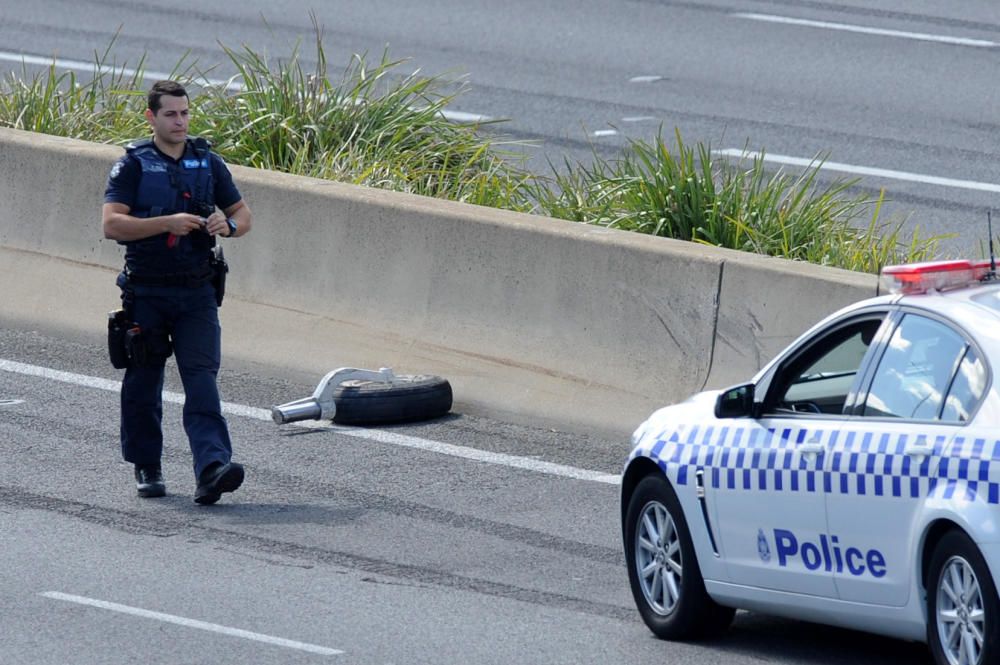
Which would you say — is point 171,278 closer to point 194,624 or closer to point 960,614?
point 194,624

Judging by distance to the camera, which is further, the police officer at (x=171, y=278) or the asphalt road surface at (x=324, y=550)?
the police officer at (x=171, y=278)

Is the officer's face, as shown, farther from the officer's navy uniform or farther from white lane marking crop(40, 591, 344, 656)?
white lane marking crop(40, 591, 344, 656)

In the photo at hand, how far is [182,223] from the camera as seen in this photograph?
380 inches

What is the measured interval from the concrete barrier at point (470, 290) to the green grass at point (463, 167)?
2.42 feet

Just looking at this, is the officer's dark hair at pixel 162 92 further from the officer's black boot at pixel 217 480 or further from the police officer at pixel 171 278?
the officer's black boot at pixel 217 480

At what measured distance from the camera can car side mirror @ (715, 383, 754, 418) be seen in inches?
297

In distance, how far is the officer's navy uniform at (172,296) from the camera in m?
9.78

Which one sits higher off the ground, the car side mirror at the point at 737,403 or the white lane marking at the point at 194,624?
the car side mirror at the point at 737,403

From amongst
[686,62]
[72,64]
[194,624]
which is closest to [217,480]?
[194,624]

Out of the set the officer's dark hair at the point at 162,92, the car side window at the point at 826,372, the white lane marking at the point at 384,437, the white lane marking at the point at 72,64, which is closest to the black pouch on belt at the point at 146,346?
the officer's dark hair at the point at 162,92

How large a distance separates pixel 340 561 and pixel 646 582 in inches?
59.4

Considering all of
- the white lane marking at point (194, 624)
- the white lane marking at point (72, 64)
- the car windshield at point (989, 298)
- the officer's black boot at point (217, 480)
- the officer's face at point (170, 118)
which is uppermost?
the officer's face at point (170, 118)

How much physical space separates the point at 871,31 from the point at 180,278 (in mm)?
12294

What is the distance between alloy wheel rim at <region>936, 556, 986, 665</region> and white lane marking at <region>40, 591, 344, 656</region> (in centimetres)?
220
